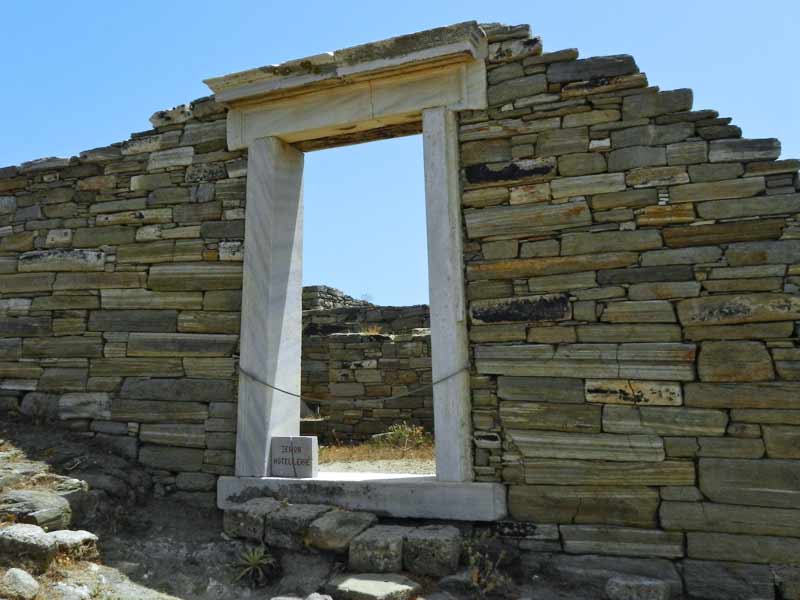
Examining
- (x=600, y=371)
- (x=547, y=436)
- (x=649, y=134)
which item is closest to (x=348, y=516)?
(x=547, y=436)

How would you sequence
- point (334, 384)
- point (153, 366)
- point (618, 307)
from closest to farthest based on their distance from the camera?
point (618, 307) < point (153, 366) < point (334, 384)

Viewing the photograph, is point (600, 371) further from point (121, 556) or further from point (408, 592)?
point (121, 556)

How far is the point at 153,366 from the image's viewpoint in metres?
4.99

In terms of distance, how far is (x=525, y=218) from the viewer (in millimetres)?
4215

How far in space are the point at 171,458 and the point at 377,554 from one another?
2.06m

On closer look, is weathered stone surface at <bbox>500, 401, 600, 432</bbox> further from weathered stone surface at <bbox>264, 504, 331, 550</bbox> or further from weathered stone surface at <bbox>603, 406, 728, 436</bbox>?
weathered stone surface at <bbox>264, 504, 331, 550</bbox>

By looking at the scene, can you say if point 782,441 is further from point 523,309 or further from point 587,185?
point 587,185

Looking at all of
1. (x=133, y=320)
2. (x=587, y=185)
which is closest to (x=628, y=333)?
(x=587, y=185)

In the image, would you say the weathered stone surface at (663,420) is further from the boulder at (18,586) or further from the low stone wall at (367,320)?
the low stone wall at (367,320)

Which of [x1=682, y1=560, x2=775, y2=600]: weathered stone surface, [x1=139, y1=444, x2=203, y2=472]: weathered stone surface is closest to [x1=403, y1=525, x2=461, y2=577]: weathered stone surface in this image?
[x1=682, y1=560, x2=775, y2=600]: weathered stone surface

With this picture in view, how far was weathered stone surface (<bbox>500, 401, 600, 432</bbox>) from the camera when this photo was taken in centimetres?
391

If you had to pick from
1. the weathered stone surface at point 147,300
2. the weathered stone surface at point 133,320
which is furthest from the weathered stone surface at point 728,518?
the weathered stone surface at point 133,320

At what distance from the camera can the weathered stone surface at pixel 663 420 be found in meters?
3.68

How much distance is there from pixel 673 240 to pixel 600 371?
945 mm
